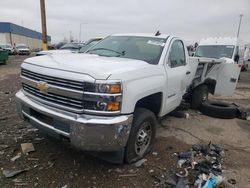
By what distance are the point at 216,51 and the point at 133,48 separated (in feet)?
35.2

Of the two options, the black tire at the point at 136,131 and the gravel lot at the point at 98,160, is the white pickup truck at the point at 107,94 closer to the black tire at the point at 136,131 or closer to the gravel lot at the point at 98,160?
the black tire at the point at 136,131

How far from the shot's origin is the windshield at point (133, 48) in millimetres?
4473

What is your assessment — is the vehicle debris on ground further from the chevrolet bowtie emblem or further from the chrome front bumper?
the chevrolet bowtie emblem

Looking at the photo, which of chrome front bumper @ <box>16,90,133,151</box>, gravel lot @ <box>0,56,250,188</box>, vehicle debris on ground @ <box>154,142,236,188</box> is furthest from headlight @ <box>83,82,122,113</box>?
vehicle debris on ground @ <box>154,142,236,188</box>

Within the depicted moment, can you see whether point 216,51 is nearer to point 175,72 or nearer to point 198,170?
point 175,72

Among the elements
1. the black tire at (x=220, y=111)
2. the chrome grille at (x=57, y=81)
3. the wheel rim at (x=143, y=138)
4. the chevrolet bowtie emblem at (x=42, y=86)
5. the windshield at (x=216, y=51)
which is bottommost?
the black tire at (x=220, y=111)

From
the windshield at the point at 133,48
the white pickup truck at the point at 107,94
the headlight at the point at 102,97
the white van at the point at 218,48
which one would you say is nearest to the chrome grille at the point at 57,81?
the white pickup truck at the point at 107,94

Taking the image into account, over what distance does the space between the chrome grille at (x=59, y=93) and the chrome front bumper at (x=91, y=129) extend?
95mm

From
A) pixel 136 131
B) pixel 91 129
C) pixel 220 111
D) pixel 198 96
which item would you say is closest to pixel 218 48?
pixel 198 96

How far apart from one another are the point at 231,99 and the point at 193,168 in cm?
655

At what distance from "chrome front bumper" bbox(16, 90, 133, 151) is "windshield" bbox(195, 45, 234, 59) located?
465 inches

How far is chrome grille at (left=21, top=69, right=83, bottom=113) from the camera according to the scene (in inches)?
124

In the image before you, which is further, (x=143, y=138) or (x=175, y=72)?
(x=175, y=72)

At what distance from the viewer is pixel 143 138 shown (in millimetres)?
3977
